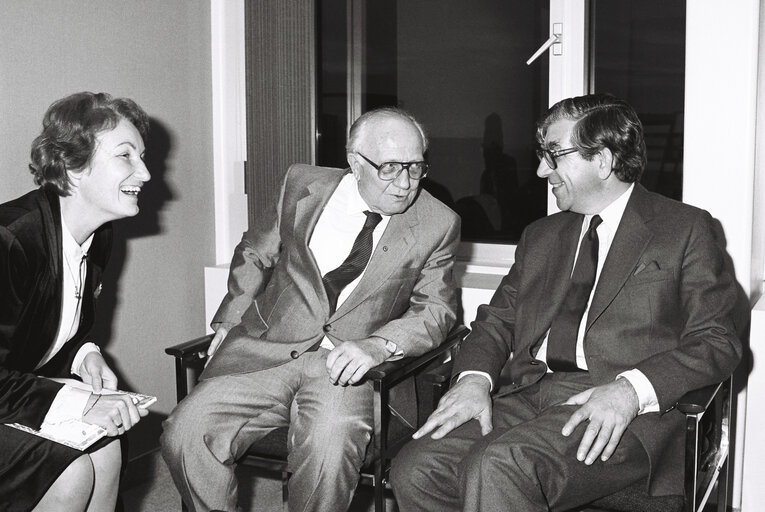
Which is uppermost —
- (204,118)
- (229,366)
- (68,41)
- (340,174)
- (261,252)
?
(68,41)

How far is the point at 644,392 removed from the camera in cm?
220

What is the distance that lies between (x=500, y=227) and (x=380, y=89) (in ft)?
2.68

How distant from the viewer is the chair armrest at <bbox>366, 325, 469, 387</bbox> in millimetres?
2416

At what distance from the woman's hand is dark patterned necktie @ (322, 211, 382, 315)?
0.72m

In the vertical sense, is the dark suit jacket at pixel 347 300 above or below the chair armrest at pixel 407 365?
above

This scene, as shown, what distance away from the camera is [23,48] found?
2797mm

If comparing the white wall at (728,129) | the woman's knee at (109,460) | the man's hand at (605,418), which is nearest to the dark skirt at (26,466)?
the woman's knee at (109,460)

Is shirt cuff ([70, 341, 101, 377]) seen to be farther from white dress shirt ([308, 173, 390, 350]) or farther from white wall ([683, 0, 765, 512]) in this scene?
white wall ([683, 0, 765, 512])

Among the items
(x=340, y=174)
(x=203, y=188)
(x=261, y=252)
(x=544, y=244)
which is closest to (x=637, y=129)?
(x=544, y=244)

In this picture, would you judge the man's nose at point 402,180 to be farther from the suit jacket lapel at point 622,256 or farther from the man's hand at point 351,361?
the suit jacket lapel at point 622,256

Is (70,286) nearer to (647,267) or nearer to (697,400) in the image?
(647,267)

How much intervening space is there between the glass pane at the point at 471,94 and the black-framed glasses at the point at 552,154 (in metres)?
0.82

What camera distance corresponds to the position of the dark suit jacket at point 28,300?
220 cm

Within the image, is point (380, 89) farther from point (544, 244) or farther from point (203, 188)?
point (544, 244)
